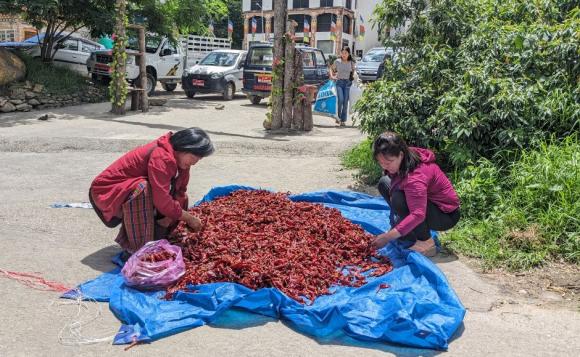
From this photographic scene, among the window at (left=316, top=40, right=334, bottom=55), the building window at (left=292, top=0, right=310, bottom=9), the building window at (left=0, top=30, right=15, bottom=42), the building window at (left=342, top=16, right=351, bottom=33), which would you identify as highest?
the building window at (left=292, top=0, right=310, bottom=9)

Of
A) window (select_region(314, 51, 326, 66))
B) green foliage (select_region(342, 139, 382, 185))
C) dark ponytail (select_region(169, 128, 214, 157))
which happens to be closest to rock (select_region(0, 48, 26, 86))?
window (select_region(314, 51, 326, 66))

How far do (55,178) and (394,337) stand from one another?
6010 mm

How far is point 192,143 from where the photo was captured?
4.41m

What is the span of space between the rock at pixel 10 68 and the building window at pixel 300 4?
144ft

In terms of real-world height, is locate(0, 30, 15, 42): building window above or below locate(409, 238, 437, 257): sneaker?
above

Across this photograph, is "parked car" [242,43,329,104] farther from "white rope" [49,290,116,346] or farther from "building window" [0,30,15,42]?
"building window" [0,30,15,42]

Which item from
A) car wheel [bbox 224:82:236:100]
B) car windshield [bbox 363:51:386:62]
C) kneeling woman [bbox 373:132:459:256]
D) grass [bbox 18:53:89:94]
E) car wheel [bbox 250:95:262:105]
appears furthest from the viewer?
car windshield [bbox 363:51:386:62]

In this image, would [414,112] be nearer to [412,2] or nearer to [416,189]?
[412,2]

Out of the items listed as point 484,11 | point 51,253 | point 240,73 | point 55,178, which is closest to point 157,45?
point 240,73

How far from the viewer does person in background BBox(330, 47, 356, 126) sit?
13789 mm

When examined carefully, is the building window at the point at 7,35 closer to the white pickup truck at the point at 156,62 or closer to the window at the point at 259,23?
the white pickup truck at the point at 156,62

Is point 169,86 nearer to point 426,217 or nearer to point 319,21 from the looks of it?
point 426,217

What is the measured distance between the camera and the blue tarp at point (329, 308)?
11.5 ft

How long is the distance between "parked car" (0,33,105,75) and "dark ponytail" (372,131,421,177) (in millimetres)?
16675
